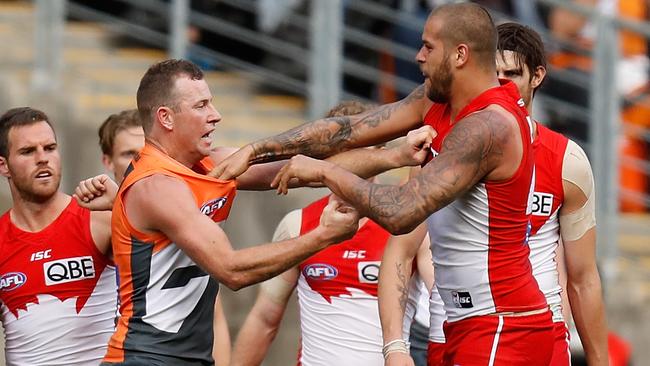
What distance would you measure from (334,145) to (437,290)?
818 millimetres

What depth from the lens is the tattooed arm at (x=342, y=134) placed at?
7148mm

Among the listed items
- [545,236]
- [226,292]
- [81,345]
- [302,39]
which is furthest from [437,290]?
[302,39]

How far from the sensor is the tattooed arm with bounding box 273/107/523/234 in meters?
6.40

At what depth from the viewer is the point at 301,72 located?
480 inches

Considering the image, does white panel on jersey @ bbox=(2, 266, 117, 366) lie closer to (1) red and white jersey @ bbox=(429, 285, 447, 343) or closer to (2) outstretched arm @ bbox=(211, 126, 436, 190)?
(2) outstretched arm @ bbox=(211, 126, 436, 190)

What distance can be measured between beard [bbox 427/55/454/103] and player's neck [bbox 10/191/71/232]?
2.19 m

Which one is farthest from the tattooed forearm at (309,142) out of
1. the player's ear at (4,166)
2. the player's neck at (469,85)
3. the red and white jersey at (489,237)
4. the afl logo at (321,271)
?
the player's ear at (4,166)

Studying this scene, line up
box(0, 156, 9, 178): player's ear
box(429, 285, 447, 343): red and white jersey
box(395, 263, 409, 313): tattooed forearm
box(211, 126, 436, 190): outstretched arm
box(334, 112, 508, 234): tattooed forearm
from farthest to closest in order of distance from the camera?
box(0, 156, 9, 178): player's ear, box(429, 285, 447, 343): red and white jersey, box(395, 263, 409, 313): tattooed forearm, box(211, 126, 436, 190): outstretched arm, box(334, 112, 508, 234): tattooed forearm

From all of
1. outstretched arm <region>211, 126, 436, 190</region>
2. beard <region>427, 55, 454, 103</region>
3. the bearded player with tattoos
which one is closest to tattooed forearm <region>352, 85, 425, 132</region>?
outstretched arm <region>211, 126, 436, 190</region>

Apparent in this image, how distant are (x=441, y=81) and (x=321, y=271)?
1.74m

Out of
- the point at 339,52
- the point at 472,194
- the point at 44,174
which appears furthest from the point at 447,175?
the point at 339,52

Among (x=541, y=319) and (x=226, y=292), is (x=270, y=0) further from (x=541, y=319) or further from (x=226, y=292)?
(x=541, y=319)

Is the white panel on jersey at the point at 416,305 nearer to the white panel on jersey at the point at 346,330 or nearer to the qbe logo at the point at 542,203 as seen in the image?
the white panel on jersey at the point at 346,330

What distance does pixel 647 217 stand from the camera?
40.7ft
